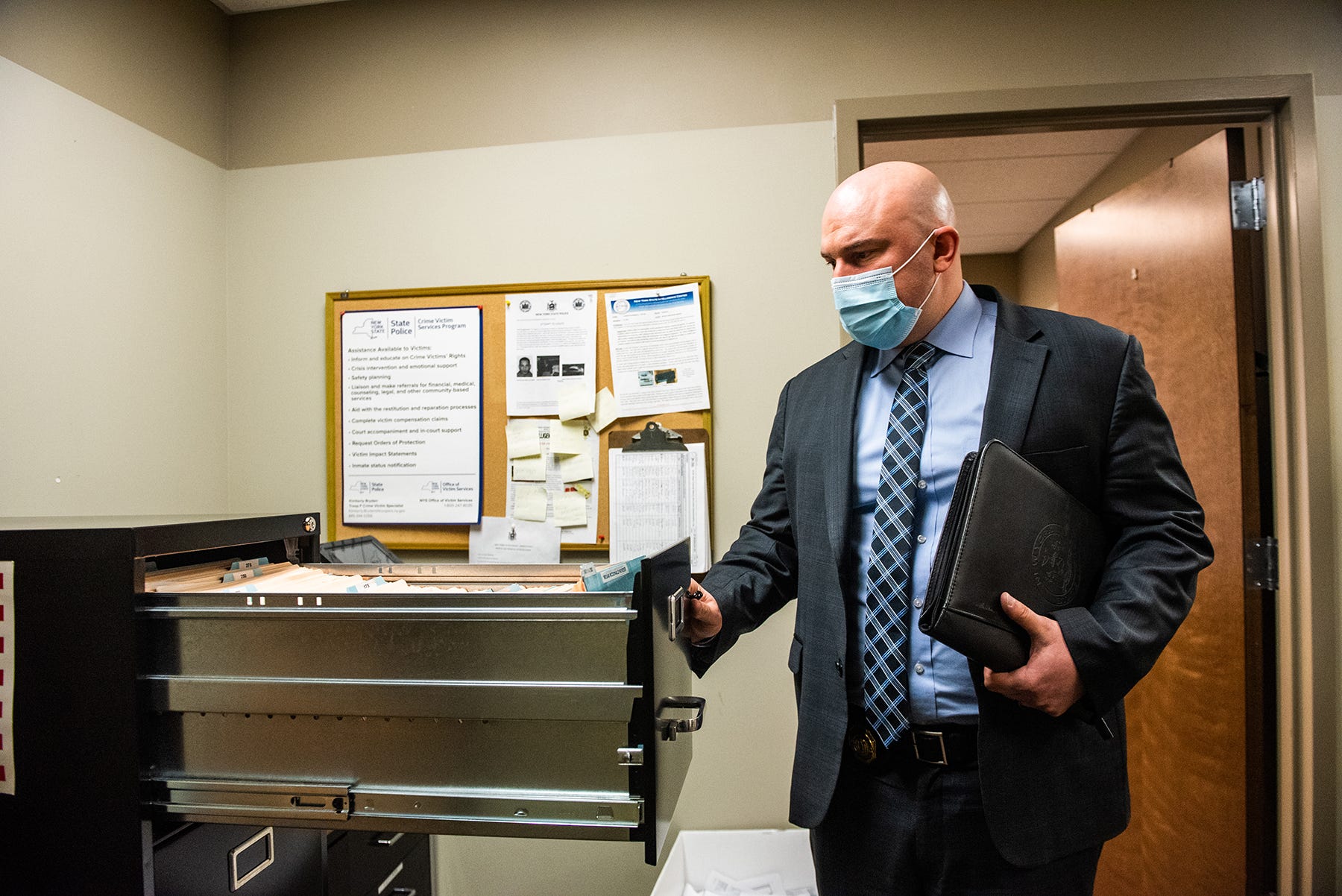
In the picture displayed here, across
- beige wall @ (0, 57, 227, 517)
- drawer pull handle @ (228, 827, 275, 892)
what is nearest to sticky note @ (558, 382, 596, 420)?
beige wall @ (0, 57, 227, 517)

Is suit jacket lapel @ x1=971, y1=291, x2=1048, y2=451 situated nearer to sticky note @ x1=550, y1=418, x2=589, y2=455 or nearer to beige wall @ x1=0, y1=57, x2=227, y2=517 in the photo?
sticky note @ x1=550, y1=418, x2=589, y2=455

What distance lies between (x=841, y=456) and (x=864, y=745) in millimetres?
439

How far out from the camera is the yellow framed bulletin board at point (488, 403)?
1927 millimetres

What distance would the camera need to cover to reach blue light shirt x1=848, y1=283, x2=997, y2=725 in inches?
40.8

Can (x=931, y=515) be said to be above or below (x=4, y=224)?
below

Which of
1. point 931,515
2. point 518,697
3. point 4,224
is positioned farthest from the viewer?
point 4,224

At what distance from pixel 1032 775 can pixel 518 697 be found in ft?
2.25

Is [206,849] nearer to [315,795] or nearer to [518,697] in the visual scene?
[315,795]

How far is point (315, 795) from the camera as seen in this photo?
2.94 feet

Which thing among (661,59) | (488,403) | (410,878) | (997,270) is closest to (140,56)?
(488,403)

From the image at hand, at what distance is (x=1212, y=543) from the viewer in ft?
5.90

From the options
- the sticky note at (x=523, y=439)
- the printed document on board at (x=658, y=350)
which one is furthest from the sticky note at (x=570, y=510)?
the printed document on board at (x=658, y=350)

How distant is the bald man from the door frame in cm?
82

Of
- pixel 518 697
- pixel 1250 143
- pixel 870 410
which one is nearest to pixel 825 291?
pixel 870 410
